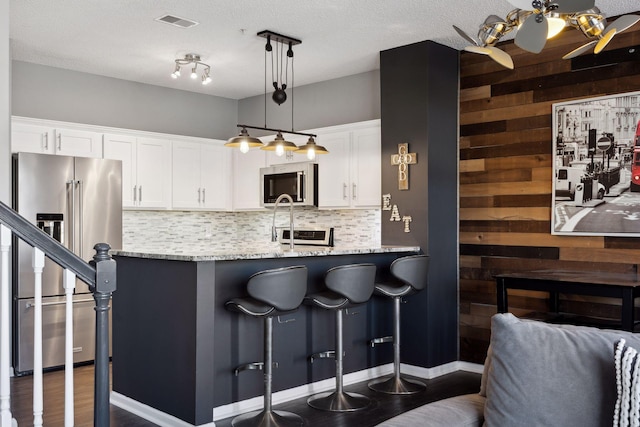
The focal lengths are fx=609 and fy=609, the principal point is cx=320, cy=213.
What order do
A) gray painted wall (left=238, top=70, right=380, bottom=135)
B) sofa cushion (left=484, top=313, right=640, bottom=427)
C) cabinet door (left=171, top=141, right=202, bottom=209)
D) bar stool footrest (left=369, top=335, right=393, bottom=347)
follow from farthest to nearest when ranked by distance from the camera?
cabinet door (left=171, top=141, right=202, bottom=209), gray painted wall (left=238, top=70, right=380, bottom=135), bar stool footrest (left=369, top=335, right=393, bottom=347), sofa cushion (left=484, top=313, right=640, bottom=427)

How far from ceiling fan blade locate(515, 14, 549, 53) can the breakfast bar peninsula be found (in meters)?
2.16

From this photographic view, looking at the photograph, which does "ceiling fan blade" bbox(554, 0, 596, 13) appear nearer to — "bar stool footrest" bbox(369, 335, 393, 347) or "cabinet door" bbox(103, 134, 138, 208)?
"bar stool footrest" bbox(369, 335, 393, 347)

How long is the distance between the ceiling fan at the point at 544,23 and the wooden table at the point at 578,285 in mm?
1963

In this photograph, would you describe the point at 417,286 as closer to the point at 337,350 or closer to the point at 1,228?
the point at 337,350

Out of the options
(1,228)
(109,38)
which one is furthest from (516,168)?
(1,228)

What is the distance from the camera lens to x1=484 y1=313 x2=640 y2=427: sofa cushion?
1894 millimetres

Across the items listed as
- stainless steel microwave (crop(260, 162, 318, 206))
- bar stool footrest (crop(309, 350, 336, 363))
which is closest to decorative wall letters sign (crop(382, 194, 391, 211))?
stainless steel microwave (crop(260, 162, 318, 206))

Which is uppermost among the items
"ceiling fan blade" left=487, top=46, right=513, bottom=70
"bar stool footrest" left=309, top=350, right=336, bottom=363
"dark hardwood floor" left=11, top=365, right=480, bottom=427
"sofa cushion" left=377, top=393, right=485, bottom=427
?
"ceiling fan blade" left=487, top=46, right=513, bottom=70

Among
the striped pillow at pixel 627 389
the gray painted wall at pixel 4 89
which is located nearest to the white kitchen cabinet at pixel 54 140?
the gray painted wall at pixel 4 89

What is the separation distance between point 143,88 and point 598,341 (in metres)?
5.66

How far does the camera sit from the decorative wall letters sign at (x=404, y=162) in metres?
5.10

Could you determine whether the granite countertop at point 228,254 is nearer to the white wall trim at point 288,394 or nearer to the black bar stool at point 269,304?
the black bar stool at point 269,304

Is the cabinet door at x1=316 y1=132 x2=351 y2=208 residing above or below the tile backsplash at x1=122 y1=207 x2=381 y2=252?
above

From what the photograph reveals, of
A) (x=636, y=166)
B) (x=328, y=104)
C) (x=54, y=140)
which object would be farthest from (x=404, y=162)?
(x=54, y=140)
